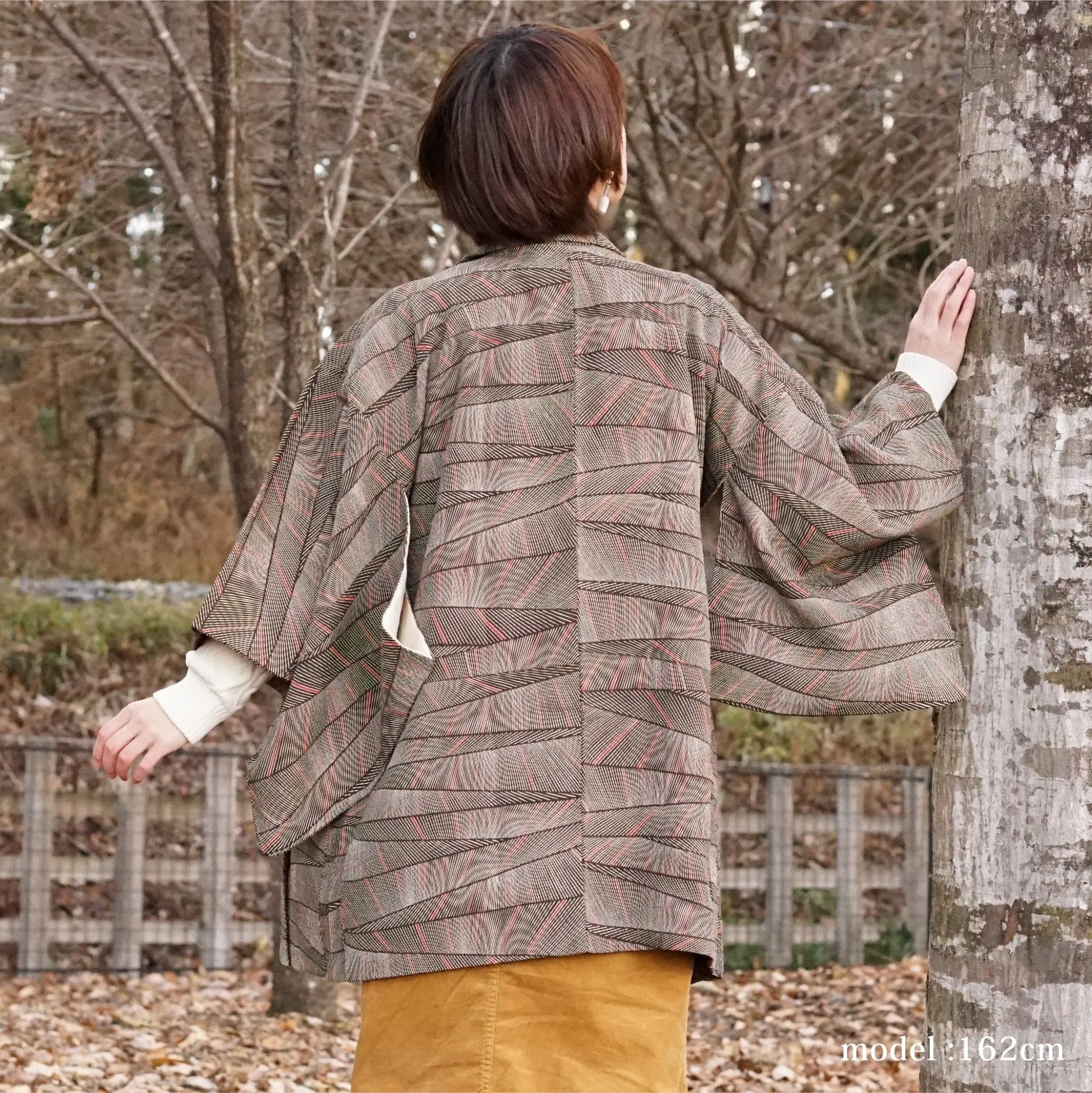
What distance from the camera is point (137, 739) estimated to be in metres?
1.85

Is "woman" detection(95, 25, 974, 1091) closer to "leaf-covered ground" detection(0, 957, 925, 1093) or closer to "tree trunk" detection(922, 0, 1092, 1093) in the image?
"tree trunk" detection(922, 0, 1092, 1093)

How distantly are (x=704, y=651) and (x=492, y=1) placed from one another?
10.9 ft

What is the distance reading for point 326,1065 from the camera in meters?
4.35

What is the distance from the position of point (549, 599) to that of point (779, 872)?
5.73m

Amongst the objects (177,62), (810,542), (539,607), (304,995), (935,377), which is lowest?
(304,995)

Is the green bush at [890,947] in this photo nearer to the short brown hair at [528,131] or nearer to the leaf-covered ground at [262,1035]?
the leaf-covered ground at [262,1035]

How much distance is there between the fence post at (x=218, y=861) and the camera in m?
6.23

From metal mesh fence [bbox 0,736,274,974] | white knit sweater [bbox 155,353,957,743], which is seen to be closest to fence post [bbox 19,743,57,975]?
metal mesh fence [bbox 0,736,274,974]

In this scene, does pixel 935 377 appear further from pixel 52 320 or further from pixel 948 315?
pixel 52 320

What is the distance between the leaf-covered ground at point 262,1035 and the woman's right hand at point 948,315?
9.64 ft

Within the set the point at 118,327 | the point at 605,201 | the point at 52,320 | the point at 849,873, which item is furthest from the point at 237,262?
the point at 849,873

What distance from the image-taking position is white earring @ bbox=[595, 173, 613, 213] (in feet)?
6.31

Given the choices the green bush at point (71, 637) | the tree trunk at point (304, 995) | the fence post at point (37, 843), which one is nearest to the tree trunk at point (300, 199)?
the tree trunk at point (304, 995)

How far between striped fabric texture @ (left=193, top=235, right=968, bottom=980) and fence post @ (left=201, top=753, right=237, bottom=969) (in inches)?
176
